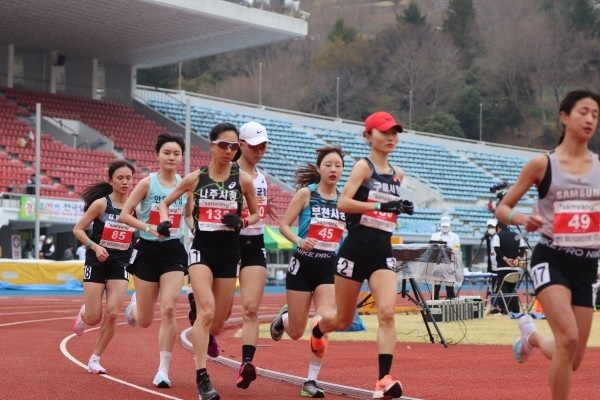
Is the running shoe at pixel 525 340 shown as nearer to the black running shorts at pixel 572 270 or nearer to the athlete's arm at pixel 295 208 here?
the black running shorts at pixel 572 270

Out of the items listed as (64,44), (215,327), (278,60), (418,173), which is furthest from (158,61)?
(215,327)

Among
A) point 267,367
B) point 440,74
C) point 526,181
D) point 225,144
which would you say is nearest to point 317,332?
point 225,144

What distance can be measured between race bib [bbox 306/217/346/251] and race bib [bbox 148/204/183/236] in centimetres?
123

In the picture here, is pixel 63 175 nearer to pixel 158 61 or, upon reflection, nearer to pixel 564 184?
pixel 158 61

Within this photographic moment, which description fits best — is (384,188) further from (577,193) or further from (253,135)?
(577,193)

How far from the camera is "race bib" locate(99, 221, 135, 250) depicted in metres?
12.7

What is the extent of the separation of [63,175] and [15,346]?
89.0 ft

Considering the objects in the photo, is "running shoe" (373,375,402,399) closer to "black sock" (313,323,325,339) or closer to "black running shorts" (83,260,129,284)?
"black sock" (313,323,325,339)

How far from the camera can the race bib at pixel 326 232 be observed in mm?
11109

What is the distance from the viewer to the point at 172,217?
11.5 metres

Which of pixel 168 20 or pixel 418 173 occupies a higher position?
pixel 168 20

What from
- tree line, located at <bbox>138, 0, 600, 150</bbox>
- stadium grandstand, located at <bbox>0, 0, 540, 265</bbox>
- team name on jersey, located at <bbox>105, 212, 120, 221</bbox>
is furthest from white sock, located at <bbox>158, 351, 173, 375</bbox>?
tree line, located at <bbox>138, 0, 600, 150</bbox>

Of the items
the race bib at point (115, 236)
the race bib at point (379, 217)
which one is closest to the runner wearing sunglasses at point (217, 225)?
the race bib at point (379, 217)

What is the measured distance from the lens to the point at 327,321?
1031cm
